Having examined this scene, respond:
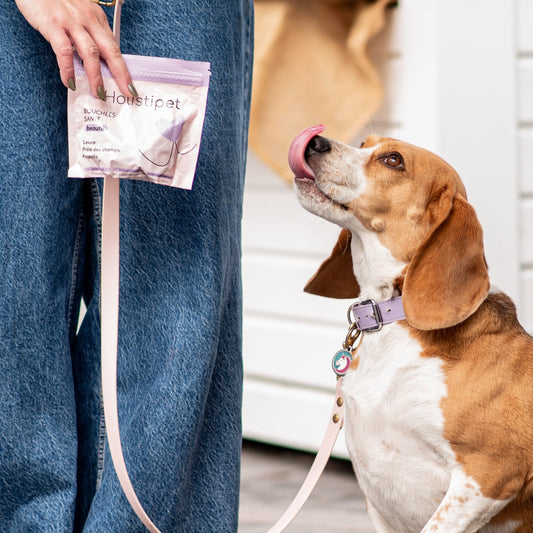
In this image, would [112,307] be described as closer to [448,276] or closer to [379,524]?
[448,276]

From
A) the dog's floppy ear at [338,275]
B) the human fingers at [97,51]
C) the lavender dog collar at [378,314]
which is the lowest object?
the lavender dog collar at [378,314]

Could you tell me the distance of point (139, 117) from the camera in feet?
3.93

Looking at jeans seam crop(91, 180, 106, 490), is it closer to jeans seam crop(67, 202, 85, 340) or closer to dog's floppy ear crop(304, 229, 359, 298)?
jeans seam crop(67, 202, 85, 340)

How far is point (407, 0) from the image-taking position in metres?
2.43

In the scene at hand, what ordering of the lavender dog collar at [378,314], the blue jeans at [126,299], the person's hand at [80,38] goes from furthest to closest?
the lavender dog collar at [378,314], the blue jeans at [126,299], the person's hand at [80,38]

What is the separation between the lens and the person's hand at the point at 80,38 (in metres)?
1.17

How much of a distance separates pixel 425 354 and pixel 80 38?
0.75 m

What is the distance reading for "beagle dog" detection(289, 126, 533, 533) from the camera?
55.7 inches

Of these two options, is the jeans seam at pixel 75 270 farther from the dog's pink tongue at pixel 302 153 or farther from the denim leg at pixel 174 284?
the dog's pink tongue at pixel 302 153

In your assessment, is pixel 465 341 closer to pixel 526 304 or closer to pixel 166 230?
pixel 166 230

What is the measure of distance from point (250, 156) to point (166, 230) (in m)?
1.56

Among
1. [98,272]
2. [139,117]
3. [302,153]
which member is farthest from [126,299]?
[302,153]

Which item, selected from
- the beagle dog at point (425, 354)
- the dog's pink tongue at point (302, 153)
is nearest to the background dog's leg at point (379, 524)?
the beagle dog at point (425, 354)

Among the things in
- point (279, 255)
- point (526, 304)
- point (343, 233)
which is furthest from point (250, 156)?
point (343, 233)
